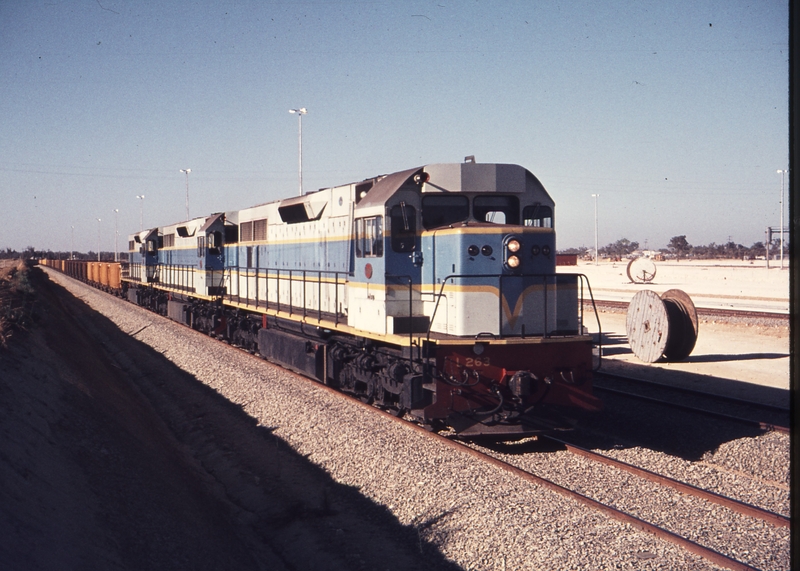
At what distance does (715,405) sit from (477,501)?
6296 millimetres

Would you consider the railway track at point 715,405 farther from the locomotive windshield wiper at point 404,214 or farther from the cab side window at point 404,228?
the locomotive windshield wiper at point 404,214

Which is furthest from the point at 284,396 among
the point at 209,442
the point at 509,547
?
the point at 509,547

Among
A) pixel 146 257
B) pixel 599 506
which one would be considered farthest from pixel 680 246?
pixel 599 506

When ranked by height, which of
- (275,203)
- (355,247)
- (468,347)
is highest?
(275,203)

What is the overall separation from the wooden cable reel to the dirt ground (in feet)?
32.3

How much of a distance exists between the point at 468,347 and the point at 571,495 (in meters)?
2.40

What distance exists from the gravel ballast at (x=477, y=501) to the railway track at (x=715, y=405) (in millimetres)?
1556

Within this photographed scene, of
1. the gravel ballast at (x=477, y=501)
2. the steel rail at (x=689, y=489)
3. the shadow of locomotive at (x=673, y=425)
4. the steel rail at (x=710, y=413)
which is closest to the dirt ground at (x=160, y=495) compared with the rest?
the gravel ballast at (x=477, y=501)

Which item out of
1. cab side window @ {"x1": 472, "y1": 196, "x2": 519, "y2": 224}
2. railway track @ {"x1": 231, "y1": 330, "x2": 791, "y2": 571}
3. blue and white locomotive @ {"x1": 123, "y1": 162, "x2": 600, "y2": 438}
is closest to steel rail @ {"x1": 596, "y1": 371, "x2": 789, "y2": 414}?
blue and white locomotive @ {"x1": 123, "y1": 162, "x2": 600, "y2": 438}

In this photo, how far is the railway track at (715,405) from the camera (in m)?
9.85

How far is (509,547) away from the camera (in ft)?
19.1

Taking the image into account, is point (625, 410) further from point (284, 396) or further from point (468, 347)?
point (284, 396)

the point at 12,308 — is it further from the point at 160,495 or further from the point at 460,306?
the point at 460,306

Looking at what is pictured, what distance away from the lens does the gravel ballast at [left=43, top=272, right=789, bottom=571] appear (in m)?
5.63
